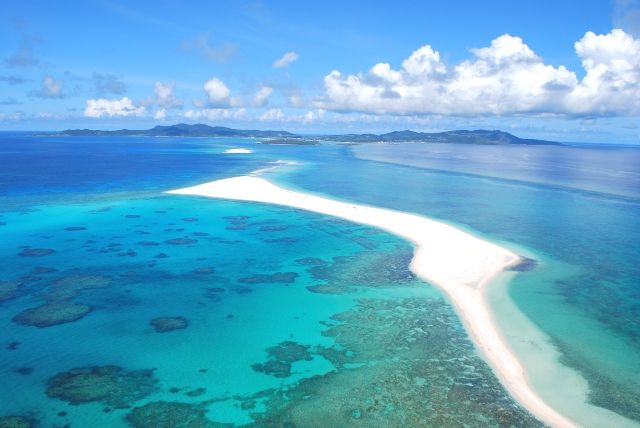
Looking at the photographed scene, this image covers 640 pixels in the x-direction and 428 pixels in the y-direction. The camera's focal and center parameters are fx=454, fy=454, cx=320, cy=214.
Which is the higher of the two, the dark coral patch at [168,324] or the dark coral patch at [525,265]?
the dark coral patch at [525,265]

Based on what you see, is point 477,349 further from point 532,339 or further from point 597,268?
point 597,268

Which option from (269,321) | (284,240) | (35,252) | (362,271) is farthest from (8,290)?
(362,271)

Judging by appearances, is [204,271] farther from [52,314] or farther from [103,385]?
[103,385]

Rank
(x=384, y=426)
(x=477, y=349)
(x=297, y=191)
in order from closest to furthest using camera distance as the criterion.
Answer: (x=384, y=426), (x=477, y=349), (x=297, y=191)

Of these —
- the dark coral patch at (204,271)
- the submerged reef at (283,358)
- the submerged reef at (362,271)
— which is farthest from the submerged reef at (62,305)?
the submerged reef at (362,271)

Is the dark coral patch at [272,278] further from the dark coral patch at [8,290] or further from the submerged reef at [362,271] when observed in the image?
the dark coral patch at [8,290]

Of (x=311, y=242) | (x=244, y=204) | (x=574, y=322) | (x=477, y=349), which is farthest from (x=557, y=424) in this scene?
(x=244, y=204)
